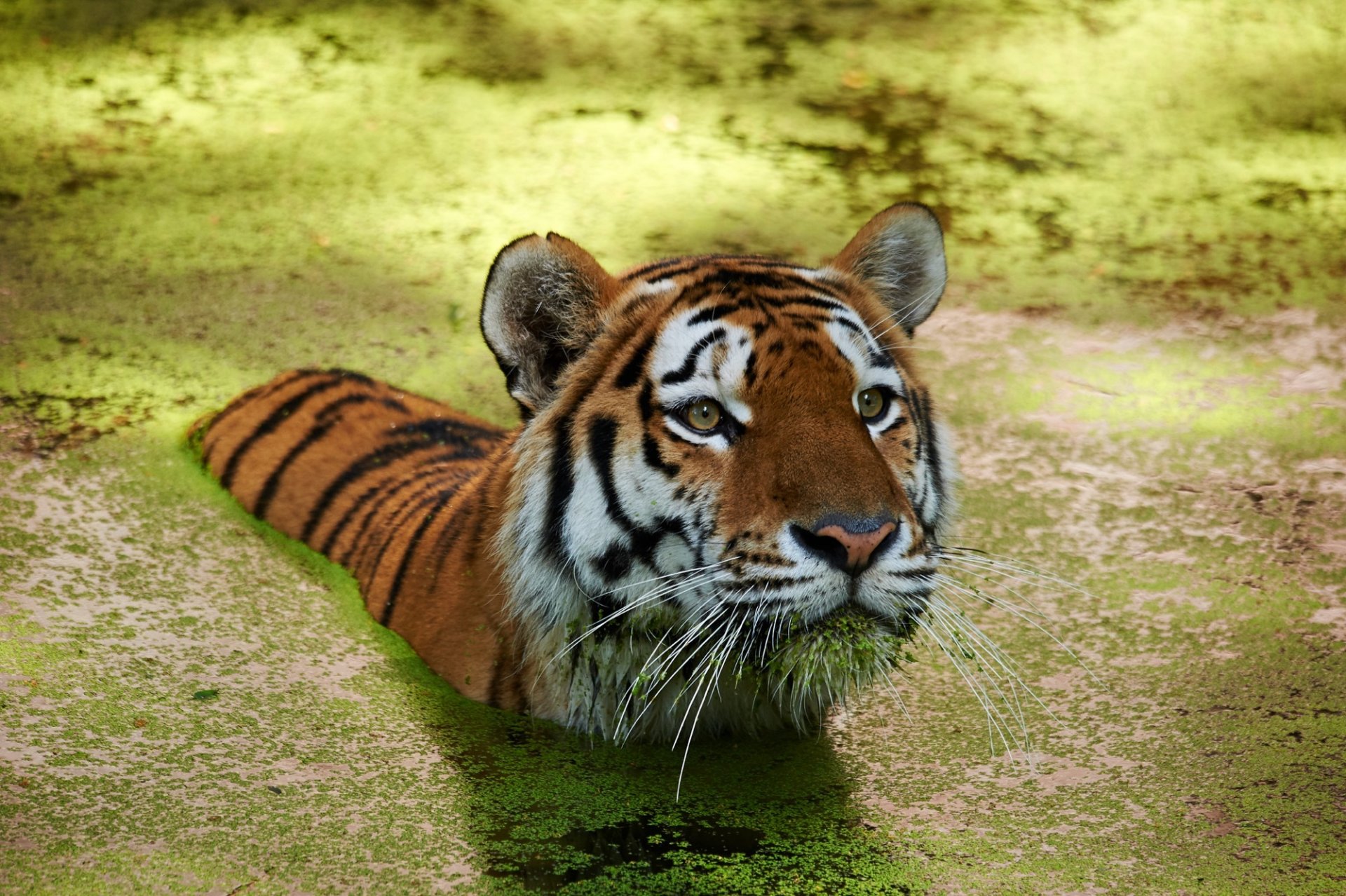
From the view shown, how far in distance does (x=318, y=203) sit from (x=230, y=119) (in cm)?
60

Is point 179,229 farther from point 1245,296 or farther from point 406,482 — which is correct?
point 1245,296

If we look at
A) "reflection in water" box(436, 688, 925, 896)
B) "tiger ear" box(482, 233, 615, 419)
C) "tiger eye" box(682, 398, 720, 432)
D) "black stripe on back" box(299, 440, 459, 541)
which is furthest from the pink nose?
"black stripe on back" box(299, 440, 459, 541)

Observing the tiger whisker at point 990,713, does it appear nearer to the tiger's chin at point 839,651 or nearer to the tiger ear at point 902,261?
the tiger's chin at point 839,651

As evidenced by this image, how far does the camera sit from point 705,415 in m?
1.79

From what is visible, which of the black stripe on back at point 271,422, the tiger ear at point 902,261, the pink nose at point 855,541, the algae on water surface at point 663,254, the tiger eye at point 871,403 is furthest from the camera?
the black stripe on back at point 271,422

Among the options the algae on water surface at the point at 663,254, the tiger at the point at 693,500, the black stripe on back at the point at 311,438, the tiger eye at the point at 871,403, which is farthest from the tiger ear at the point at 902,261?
the black stripe on back at the point at 311,438

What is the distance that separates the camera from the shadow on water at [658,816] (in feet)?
5.26

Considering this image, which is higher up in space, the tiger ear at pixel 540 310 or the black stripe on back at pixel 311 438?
the tiger ear at pixel 540 310

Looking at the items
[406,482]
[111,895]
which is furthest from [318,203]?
[111,895]

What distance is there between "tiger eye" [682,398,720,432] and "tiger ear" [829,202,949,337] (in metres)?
0.41

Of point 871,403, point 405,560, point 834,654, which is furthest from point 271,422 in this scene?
point 834,654

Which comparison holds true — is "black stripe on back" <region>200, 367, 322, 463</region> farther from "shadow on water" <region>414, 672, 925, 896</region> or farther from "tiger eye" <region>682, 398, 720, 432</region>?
"tiger eye" <region>682, 398, 720, 432</region>

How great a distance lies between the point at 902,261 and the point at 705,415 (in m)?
0.54

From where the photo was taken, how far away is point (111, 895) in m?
1.44
